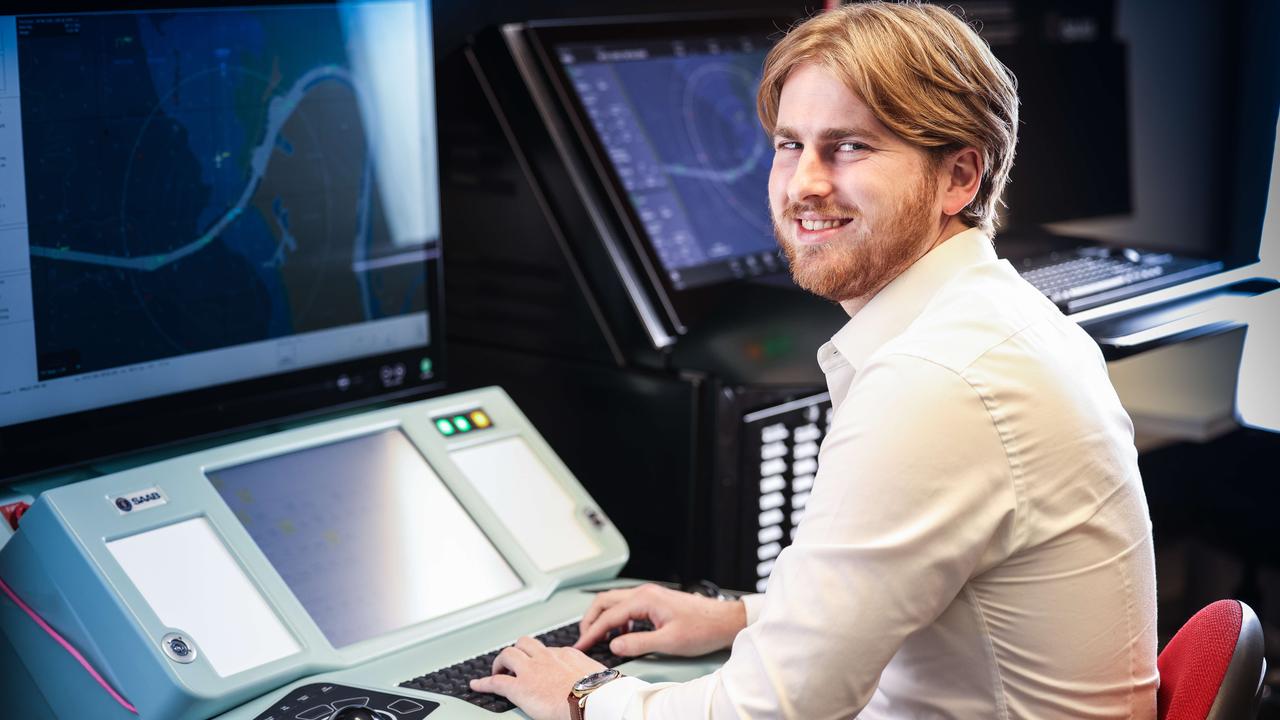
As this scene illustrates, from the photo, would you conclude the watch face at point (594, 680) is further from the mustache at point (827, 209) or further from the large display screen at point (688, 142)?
the large display screen at point (688, 142)

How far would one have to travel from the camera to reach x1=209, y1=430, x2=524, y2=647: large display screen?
4.86ft

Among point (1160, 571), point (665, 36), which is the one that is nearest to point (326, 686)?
point (665, 36)

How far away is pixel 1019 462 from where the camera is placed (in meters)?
1.09

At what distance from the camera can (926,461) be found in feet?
3.49

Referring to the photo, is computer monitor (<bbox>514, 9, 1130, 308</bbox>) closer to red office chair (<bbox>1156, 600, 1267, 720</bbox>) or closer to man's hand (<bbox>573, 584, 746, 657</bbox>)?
man's hand (<bbox>573, 584, 746, 657</bbox>)

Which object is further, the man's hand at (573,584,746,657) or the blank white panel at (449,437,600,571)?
the blank white panel at (449,437,600,571)

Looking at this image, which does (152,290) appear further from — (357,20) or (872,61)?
(872,61)

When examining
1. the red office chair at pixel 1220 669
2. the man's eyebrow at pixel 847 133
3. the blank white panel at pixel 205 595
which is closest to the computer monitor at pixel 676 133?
the man's eyebrow at pixel 847 133

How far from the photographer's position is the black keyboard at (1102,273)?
1892mm

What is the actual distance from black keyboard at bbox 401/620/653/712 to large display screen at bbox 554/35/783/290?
1.79 feet

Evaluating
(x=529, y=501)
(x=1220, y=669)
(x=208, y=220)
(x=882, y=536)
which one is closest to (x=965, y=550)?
(x=882, y=536)

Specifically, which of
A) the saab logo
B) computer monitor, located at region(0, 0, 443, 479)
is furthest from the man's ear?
A: the saab logo

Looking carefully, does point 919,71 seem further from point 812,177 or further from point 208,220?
point 208,220

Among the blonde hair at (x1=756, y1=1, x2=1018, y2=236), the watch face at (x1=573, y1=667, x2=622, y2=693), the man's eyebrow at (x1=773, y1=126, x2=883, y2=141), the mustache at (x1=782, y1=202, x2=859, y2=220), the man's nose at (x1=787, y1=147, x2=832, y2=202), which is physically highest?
the blonde hair at (x1=756, y1=1, x2=1018, y2=236)
